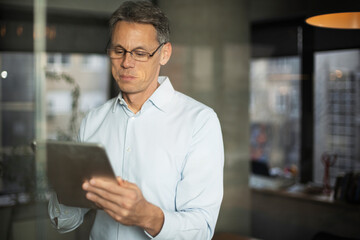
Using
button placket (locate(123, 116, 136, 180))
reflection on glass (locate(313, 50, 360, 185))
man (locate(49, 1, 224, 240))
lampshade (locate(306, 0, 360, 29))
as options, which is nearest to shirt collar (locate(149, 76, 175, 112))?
man (locate(49, 1, 224, 240))

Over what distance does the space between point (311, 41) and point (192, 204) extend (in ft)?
6.85

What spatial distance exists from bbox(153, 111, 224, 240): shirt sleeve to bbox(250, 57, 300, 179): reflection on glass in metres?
A: 2.07

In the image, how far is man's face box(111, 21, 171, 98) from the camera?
1.54 meters

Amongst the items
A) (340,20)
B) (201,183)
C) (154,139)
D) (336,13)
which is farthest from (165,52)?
(340,20)

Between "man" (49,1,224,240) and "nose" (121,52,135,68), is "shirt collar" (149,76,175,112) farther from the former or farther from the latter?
"nose" (121,52,135,68)

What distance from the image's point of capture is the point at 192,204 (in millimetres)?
1490

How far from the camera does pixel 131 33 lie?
1541 millimetres

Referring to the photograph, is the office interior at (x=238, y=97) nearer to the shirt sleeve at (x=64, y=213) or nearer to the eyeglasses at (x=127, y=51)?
the shirt sleeve at (x=64, y=213)

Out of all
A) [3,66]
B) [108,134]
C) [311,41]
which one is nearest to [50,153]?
[108,134]

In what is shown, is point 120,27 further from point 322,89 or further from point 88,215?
point 322,89

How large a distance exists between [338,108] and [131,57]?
2.21 metres

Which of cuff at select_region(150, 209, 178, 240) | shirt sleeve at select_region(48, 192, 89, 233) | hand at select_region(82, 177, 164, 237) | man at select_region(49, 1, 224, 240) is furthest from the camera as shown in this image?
shirt sleeve at select_region(48, 192, 89, 233)

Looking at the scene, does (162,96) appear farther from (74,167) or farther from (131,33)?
(74,167)

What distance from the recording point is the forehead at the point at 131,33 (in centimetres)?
154
